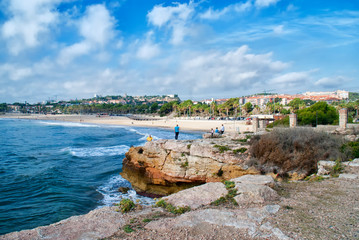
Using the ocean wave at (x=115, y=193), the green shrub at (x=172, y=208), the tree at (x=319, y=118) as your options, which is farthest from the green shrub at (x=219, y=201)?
the tree at (x=319, y=118)

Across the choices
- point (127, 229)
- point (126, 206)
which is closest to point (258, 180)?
point (126, 206)

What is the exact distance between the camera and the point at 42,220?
9211mm

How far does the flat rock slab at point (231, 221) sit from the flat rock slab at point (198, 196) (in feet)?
1.73

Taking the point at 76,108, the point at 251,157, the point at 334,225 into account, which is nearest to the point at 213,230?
the point at 334,225

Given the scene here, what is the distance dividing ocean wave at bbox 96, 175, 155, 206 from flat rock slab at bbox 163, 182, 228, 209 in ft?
16.7

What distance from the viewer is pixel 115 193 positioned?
1257cm

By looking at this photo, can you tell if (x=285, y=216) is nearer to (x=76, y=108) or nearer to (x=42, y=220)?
(x=42, y=220)

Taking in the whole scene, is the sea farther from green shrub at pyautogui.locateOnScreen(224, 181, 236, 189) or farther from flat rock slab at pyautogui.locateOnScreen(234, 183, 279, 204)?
flat rock slab at pyautogui.locateOnScreen(234, 183, 279, 204)

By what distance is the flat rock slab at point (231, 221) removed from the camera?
412cm

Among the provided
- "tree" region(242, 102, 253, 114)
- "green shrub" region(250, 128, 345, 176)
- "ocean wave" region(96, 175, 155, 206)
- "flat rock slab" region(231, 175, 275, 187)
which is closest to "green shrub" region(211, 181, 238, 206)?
"flat rock slab" region(231, 175, 275, 187)

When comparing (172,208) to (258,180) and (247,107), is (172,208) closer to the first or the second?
(258,180)

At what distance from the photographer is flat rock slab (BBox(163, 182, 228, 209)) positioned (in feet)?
18.3

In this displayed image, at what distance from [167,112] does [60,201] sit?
355 ft

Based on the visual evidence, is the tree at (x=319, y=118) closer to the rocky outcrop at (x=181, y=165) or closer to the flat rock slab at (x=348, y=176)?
the rocky outcrop at (x=181, y=165)
